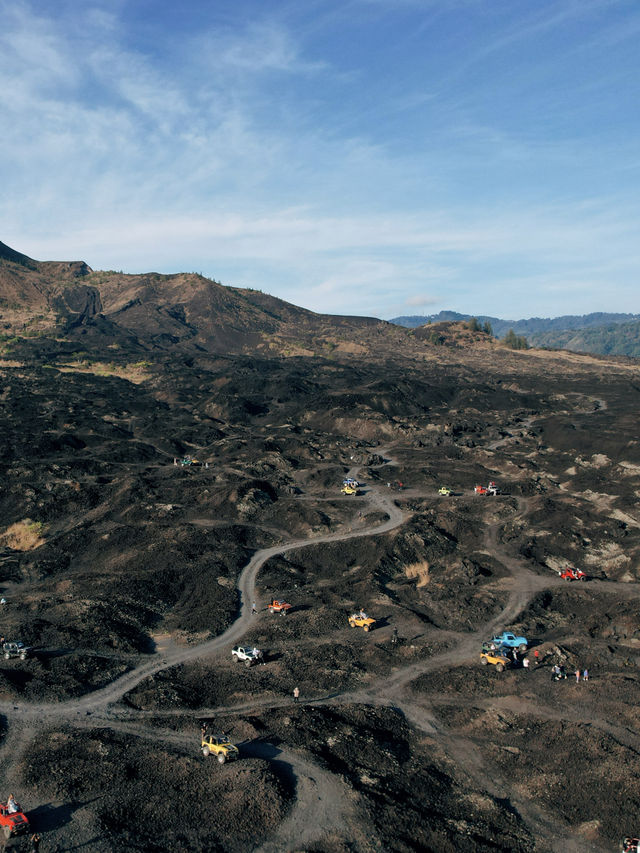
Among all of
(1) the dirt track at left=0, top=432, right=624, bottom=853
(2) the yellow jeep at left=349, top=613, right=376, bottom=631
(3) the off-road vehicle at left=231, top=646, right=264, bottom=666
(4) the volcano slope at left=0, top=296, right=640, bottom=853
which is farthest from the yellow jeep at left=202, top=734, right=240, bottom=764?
(2) the yellow jeep at left=349, top=613, right=376, bottom=631

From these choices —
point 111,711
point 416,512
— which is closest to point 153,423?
point 416,512

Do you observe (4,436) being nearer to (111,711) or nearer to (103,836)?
(111,711)

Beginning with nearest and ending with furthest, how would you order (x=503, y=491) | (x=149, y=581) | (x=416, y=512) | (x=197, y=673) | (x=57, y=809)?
(x=57, y=809) < (x=197, y=673) < (x=149, y=581) < (x=416, y=512) < (x=503, y=491)

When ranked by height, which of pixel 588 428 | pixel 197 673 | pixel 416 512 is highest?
pixel 588 428

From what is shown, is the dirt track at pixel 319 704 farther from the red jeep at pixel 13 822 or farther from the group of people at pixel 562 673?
the group of people at pixel 562 673

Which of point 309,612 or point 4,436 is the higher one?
point 4,436

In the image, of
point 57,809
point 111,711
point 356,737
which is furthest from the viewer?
point 111,711

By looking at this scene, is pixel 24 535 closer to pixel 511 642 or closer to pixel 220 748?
pixel 220 748

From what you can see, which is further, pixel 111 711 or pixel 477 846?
pixel 111 711
